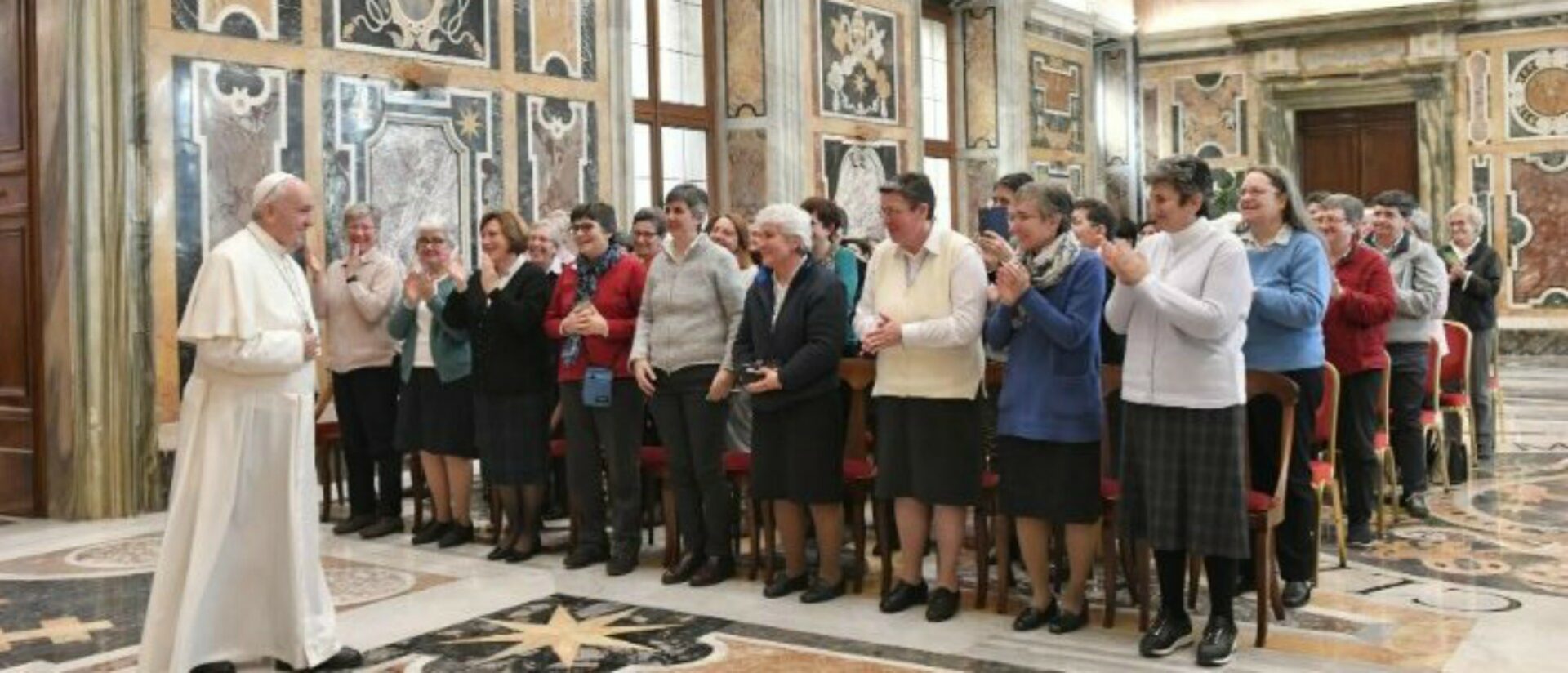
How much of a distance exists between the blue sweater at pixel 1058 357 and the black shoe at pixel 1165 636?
556mm

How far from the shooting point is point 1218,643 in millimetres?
4035

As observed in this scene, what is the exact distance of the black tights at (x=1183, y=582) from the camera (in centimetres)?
408

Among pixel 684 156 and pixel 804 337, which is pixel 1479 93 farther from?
pixel 804 337

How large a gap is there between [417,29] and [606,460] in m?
3.47

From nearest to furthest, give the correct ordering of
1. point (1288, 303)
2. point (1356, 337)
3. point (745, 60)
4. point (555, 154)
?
point (1288, 303), point (1356, 337), point (555, 154), point (745, 60)

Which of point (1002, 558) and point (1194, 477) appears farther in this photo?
point (1002, 558)

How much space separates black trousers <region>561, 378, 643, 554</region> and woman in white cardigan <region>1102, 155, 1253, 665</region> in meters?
2.00

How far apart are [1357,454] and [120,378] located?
5.28 metres

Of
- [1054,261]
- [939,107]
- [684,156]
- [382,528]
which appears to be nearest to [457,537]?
[382,528]

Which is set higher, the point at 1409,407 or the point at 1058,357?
the point at 1058,357

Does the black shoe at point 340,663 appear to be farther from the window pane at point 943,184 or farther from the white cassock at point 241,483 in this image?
the window pane at point 943,184

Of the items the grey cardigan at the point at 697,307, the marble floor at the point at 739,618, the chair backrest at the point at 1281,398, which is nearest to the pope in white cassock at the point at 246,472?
the marble floor at the point at 739,618

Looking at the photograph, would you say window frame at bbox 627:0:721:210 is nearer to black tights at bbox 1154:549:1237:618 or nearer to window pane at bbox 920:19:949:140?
window pane at bbox 920:19:949:140

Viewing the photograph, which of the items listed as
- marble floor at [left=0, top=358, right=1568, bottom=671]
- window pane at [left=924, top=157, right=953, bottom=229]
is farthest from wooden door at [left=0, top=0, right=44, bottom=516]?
window pane at [left=924, top=157, right=953, bottom=229]
